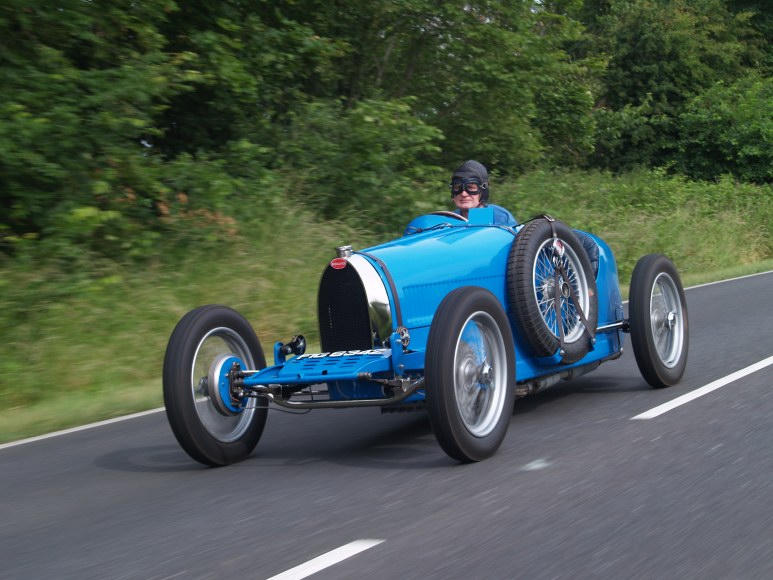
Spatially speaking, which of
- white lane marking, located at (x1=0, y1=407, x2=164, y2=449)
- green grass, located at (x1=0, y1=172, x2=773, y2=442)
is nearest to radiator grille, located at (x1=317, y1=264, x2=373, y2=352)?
white lane marking, located at (x1=0, y1=407, x2=164, y2=449)

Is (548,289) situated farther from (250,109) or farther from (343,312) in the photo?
(250,109)

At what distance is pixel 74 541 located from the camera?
→ 15.3 ft

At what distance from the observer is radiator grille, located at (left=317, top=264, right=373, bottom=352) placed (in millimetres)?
6164

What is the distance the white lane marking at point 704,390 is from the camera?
677 centimetres

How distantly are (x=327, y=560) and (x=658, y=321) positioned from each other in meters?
4.48

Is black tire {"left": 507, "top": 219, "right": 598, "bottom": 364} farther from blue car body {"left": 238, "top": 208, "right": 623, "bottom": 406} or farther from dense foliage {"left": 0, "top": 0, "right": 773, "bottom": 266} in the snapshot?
dense foliage {"left": 0, "top": 0, "right": 773, "bottom": 266}

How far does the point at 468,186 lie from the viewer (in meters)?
7.48

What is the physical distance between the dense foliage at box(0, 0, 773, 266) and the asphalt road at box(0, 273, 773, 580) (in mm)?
5502

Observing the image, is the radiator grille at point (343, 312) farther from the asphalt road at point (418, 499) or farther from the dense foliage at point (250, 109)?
the dense foliage at point (250, 109)

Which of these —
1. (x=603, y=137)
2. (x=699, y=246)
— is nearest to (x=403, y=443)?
(x=699, y=246)

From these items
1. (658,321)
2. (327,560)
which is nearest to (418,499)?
(327,560)

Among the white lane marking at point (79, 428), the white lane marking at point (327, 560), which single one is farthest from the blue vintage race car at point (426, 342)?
the white lane marking at point (79, 428)

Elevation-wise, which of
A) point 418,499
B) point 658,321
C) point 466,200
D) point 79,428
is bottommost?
point 418,499

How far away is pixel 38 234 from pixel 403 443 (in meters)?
7.41
